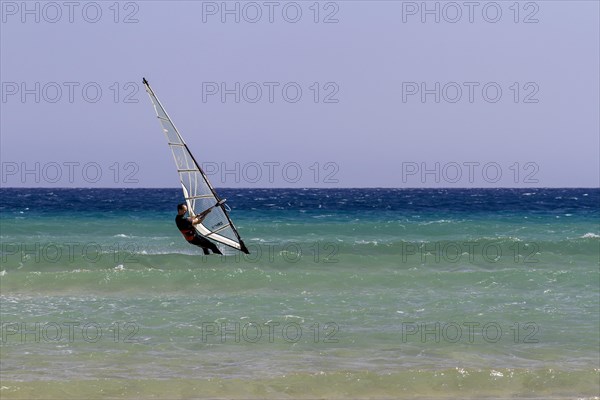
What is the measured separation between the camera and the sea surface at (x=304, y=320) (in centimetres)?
850

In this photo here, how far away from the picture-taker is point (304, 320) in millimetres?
11898

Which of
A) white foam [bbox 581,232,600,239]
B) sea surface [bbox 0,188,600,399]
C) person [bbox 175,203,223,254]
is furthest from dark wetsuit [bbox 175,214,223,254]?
white foam [bbox 581,232,600,239]

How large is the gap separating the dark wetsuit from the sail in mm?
140

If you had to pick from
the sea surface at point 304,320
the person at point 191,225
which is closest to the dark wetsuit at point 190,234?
the person at point 191,225

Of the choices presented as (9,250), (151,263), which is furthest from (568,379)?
(9,250)

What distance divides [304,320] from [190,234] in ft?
16.8

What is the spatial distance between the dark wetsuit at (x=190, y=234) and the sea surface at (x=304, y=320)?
1.89ft

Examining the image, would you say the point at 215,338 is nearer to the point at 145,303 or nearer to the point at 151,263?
the point at 145,303

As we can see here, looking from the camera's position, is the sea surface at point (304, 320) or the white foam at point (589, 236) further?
the white foam at point (589, 236)

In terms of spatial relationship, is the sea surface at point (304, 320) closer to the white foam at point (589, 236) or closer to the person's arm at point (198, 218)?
the white foam at point (589, 236)

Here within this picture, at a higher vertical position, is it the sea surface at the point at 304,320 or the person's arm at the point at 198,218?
the person's arm at the point at 198,218

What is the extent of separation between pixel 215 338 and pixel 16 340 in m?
2.43

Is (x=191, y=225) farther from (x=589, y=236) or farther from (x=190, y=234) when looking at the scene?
(x=589, y=236)

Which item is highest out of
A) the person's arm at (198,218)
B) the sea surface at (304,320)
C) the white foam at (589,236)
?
the person's arm at (198,218)
